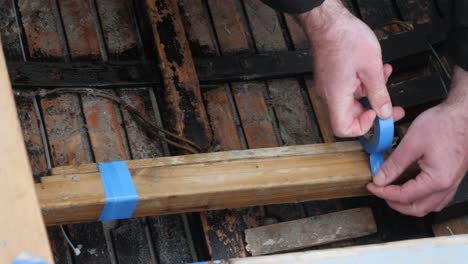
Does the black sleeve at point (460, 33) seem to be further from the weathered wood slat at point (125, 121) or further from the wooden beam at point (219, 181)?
Result: the weathered wood slat at point (125, 121)

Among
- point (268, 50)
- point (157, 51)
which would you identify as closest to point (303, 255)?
point (157, 51)

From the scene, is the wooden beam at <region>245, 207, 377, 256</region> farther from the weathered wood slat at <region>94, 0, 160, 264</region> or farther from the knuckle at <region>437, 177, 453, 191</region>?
the knuckle at <region>437, 177, 453, 191</region>

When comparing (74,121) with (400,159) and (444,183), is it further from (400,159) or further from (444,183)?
(444,183)

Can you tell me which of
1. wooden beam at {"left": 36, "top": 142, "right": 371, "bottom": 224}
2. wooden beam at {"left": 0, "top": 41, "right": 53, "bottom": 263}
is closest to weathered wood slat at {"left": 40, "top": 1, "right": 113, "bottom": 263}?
wooden beam at {"left": 36, "top": 142, "right": 371, "bottom": 224}

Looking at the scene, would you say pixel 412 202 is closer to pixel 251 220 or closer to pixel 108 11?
pixel 251 220

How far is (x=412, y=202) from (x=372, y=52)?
1.35 ft

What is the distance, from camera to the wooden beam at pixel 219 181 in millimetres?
1544

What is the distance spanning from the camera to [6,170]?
3.15ft

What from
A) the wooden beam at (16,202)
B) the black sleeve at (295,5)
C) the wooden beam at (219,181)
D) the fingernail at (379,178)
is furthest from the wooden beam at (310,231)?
the wooden beam at (16,202)

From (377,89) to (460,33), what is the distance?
1.21 ft

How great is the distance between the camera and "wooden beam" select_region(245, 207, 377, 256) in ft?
6.83

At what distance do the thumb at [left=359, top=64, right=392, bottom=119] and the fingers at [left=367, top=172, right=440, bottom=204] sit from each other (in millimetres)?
204

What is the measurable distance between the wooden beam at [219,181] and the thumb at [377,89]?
0.58ft

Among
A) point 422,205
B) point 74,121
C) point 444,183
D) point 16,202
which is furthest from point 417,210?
point 16,202
